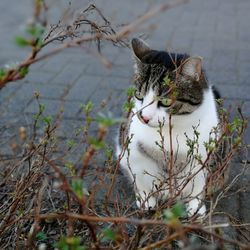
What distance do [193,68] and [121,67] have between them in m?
2.18

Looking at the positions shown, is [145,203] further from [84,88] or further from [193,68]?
[84,88]

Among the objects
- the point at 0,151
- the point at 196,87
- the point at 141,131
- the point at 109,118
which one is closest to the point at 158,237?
the point at 141,131

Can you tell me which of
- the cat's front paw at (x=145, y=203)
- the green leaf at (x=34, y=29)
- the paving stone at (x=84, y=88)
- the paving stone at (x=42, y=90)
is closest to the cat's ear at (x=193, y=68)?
the cat's front paw at (x=145, y=203)

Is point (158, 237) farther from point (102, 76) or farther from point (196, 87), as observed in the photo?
point (102, 76)

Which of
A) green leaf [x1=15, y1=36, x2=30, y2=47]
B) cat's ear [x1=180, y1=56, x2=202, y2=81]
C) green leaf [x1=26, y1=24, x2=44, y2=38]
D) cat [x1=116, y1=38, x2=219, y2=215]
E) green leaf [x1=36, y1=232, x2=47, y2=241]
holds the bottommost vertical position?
green leaf [x1=36, y1=232, x2=47, y2=241]

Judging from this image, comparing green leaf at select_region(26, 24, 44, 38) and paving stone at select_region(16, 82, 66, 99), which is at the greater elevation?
green leaf at select_region(26, 24, 44, 38)

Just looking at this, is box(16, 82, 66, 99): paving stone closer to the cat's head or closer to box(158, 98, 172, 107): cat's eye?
the cat's head

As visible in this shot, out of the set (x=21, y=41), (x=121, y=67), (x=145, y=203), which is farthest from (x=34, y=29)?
(x=121, y=67)

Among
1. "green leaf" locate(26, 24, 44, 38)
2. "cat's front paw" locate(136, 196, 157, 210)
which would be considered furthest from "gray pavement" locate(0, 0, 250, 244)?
"green leaf" locate(26, 24, 44, 38)

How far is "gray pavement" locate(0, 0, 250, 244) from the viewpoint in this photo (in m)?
3.65

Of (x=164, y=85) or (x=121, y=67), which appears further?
(x=121, y=67)

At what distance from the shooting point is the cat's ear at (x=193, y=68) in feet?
7.39

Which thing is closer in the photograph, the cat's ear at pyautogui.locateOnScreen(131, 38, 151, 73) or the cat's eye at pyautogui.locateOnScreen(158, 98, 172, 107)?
the cat's eye at pyautogui.locateOnScreen(158, 98, 172, 107)

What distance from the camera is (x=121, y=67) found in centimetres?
443
